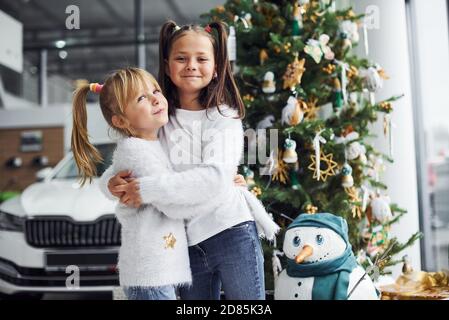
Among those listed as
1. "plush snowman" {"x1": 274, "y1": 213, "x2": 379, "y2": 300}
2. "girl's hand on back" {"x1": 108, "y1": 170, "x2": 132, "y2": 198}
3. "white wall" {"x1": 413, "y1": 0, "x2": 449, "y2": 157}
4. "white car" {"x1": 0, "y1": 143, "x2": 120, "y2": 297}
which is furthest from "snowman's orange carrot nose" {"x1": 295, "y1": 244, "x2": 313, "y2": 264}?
"white wall" {"x1": 413, "y1": 0, "x2": 449, "y2": 157}

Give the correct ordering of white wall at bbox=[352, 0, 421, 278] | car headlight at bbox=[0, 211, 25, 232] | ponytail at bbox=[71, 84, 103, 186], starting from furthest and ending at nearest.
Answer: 1. car headlight at bbox=[0, 211, 25, 232]
2. white wall at bbox=[352, 0, 421, 278]
3. ponytail at bbox=[71, 84, 103, 186]

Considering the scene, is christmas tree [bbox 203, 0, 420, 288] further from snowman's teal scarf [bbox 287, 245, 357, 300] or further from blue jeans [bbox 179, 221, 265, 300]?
blue jeans [bbox 179, 221, 265, 300]

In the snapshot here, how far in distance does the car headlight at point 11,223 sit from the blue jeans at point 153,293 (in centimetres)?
154

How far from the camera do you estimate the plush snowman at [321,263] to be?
151 cm

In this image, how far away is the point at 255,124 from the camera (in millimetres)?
1911

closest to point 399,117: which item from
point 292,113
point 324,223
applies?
point 292,113

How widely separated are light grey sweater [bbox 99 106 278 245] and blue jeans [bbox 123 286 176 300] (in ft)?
0.45

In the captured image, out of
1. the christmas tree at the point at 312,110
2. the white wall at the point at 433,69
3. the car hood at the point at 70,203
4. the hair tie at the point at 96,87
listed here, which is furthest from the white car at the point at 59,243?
the white wall at the point at 433,69

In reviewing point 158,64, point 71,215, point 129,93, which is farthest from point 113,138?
point 71,215

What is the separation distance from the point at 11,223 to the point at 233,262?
1771 mm

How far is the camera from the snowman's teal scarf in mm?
1514

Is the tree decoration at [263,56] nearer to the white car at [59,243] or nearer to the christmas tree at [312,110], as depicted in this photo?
the christmas tree at [312,110]

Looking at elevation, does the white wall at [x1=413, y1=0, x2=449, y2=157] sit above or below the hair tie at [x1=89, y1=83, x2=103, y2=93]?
above
